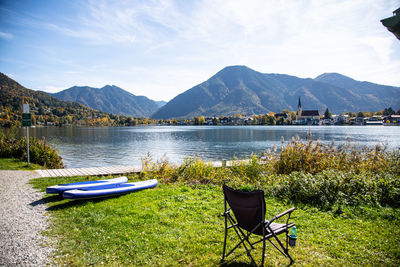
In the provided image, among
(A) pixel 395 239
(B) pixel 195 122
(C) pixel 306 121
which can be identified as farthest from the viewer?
(B) pixel 195 122

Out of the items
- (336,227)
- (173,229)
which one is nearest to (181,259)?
(173,229)

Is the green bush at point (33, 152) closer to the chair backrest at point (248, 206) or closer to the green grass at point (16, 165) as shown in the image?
the green grass at point (16, 165)

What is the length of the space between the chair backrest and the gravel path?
3.02 m

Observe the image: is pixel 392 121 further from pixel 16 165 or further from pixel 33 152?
pixel 16 165

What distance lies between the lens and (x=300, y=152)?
929 cm

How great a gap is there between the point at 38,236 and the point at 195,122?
565 ft

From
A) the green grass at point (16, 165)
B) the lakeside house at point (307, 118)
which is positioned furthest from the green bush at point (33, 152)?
the lakeside house at point (307, 118)

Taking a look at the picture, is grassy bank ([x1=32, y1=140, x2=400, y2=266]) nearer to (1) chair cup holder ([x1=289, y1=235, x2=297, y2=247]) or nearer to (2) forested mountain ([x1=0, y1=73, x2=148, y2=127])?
(1) chair cup holder ([x1=289, y1=235, x2=297, y2=247])

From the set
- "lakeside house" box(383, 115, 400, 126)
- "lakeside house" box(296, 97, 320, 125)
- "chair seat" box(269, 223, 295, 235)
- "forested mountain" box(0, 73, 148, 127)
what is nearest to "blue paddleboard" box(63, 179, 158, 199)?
"chair seat" box(269, 223, 295, 235)

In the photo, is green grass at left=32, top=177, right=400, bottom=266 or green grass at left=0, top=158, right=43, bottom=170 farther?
green grass at left=0, top=158, right=43, bottom=170

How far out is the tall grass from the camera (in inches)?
243

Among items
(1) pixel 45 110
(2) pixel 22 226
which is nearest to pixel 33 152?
(2) pixel 22 226

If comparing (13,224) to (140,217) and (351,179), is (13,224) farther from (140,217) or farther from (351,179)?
(351,179)

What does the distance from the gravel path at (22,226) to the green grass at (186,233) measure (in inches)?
9.7
